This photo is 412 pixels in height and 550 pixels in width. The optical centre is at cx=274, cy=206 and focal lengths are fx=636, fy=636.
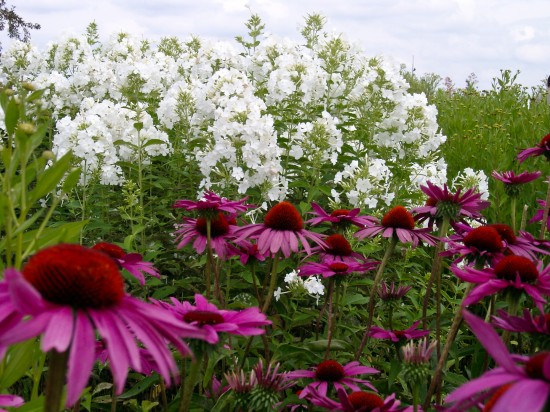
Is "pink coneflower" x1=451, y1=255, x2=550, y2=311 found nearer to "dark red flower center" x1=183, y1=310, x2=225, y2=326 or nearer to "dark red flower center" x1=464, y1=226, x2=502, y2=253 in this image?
"dark red flower center" x1=464, y1=226, x2=502, y2=253

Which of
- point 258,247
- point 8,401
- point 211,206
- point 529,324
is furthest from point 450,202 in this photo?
point 8,401

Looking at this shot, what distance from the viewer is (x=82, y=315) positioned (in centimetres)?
94

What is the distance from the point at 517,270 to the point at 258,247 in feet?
2.62

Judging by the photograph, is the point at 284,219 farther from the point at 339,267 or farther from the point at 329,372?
the point at 329,372

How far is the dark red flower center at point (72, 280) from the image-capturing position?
95cm

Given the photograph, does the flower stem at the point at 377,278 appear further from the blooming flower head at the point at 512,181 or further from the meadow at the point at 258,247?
the blooming flower head at the point at 512,181

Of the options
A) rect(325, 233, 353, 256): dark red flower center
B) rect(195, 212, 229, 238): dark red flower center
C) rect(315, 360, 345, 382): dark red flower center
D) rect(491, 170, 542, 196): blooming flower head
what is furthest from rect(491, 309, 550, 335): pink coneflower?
rect(491, 170, 542, 196): blooming flower head

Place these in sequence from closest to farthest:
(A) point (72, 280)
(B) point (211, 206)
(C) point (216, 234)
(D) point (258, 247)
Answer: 1. (A) point (72, 280)
2. (D) point (258, 247)
3. (B) point (211, 206)
4. (C) point (216, 234)

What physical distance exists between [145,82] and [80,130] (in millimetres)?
1536

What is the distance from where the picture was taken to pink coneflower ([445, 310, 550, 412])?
78cm

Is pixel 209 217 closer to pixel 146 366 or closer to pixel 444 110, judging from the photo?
pixel 146 366

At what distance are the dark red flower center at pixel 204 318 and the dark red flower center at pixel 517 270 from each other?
0.73 metres

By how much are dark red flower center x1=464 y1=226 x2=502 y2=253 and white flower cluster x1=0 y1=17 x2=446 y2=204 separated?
5.10ft

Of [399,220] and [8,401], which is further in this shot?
[399,220]
